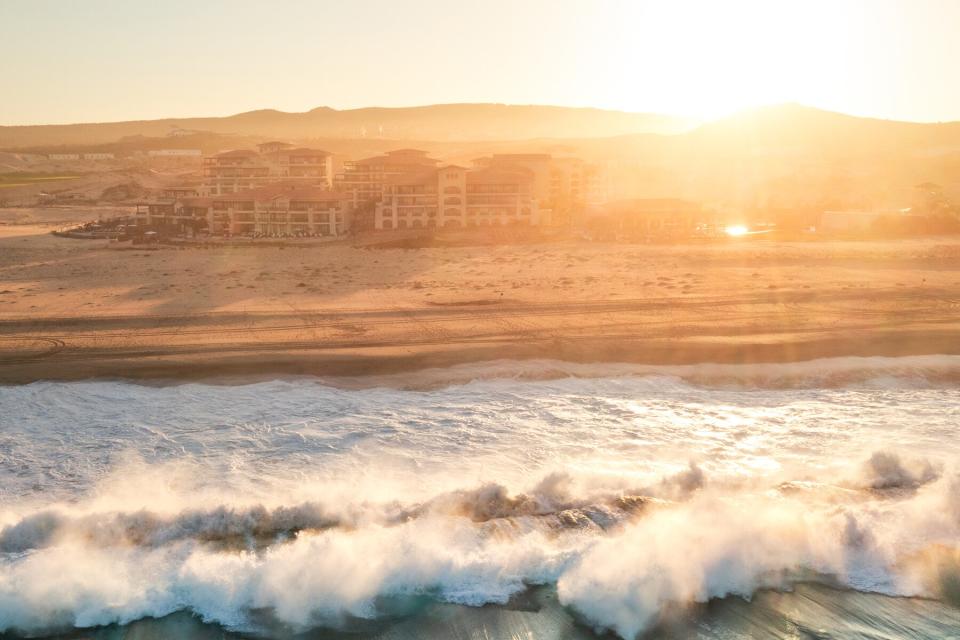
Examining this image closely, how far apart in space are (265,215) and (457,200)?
12501 mm

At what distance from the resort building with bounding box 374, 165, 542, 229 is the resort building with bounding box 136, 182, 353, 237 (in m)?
3.30

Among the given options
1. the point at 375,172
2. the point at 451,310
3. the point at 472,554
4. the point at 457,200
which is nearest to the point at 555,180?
the point at 457,200

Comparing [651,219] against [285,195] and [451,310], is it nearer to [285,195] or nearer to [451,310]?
[285,195]

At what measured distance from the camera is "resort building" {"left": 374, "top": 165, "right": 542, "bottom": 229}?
51.5 metres

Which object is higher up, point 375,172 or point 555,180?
point 375,172

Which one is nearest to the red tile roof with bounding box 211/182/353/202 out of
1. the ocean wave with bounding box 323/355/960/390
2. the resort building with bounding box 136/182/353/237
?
the resort building with bounding box 136/182/353/237

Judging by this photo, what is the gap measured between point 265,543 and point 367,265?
24824 millimetres

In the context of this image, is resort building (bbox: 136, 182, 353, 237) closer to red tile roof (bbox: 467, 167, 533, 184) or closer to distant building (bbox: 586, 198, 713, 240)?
red tile roof (bbox: 467, 167, 533, 184)

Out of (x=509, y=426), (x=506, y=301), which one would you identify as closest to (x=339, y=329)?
(x=506, y=301)

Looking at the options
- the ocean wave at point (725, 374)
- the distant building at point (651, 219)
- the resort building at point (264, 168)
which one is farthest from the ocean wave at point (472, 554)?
the resort building at point (264, 168)

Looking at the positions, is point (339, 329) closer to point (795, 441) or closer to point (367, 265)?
point (795, 441)

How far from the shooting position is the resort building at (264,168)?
202 ft

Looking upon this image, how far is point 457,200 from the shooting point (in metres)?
52.9

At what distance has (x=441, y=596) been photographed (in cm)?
878
